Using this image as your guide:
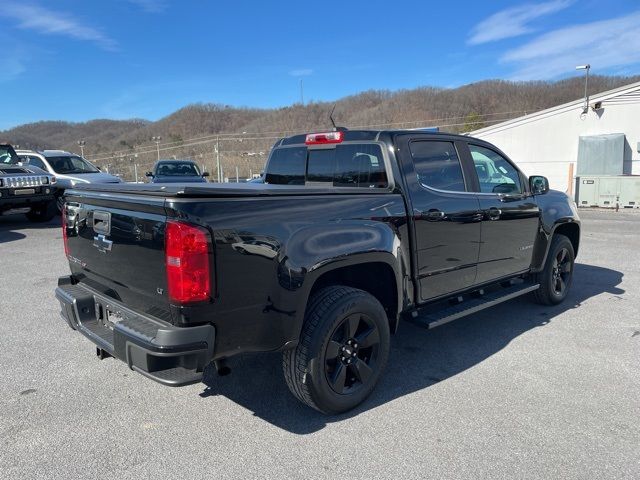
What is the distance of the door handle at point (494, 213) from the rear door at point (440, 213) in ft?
0.66

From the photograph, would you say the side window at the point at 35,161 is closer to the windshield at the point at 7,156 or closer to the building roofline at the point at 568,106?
the windshield at the point at 7,156

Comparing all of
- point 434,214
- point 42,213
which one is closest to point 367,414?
point 434,214

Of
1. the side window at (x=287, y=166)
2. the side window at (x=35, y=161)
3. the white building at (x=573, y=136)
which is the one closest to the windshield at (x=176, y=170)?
the side window at (x=35, y=161)

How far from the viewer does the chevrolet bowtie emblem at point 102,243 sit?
119 inches

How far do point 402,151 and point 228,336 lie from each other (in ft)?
6.52

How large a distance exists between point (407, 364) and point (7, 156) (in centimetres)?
1329

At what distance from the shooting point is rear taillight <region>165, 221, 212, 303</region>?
2.45 meters

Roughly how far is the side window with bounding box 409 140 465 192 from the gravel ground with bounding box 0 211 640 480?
57.5 inches

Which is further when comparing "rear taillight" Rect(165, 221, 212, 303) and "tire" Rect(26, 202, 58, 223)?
"tire" Rect(26, 202, 58, 223)

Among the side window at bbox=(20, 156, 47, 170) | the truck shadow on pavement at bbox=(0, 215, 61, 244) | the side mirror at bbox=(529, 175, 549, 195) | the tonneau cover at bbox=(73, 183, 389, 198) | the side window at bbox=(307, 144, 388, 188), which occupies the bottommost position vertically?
the truck shadow on pavement at bbox=(0, 215, 61, 244)

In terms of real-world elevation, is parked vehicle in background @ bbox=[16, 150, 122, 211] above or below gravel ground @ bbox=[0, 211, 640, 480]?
above

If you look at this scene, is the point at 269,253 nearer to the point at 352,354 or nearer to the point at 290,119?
the point at 352,354

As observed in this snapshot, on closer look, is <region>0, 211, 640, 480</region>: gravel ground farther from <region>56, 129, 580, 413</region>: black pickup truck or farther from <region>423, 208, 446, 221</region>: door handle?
<region>423, 208, 446, 221</region>: door handle

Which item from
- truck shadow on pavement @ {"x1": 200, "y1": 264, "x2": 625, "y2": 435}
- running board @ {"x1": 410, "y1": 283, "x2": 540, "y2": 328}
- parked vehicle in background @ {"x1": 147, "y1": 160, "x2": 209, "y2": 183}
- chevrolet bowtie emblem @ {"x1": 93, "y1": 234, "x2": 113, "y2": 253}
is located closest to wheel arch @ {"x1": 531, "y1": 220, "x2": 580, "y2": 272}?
running board @ {"x1": 410, "y1": 283, "x2": 540, "y2": 328}
